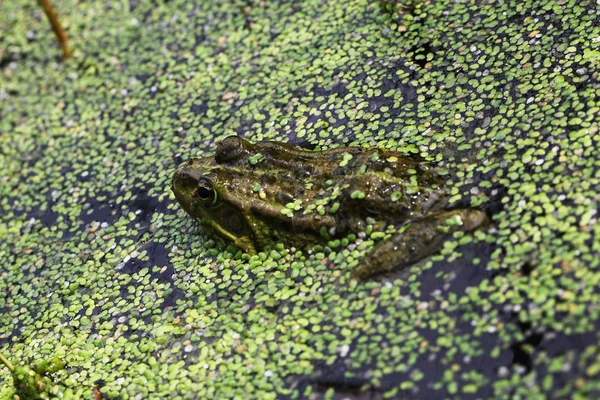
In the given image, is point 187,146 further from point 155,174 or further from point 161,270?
point 161,270

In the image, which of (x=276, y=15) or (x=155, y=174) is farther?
(x=276, y=15)

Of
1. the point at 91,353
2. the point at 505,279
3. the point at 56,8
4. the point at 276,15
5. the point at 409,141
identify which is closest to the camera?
the point at 505,279

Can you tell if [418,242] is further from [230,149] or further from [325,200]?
[230,149]

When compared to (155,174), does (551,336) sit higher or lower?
lower

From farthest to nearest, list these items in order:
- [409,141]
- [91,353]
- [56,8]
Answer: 1. [56,8]
2. [409,141]
3. [91,353]

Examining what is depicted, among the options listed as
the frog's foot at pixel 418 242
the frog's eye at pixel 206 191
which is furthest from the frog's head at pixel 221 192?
the frog's foot at pixel 418 242

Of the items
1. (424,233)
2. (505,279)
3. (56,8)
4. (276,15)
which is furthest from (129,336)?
(56,8)

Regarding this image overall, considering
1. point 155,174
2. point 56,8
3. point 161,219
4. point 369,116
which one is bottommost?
point 161,219
